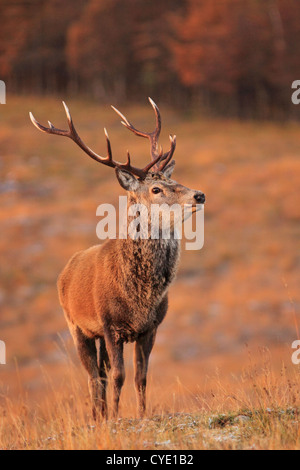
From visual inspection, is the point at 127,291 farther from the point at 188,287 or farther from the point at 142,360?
the point at 188,287

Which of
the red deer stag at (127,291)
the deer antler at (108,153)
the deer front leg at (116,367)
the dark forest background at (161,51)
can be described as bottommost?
the deer front leg at (116,367)

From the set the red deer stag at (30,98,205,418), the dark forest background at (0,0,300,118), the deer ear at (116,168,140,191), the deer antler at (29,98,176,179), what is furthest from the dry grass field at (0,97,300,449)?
the dark forest background at (0,0,300,118)

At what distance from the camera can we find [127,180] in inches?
245

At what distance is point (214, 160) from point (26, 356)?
18.1 metres

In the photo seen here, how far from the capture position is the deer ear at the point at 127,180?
6195mm

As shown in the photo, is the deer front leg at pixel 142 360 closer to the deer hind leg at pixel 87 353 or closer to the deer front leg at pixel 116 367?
the deer front leg at pixel 116 367

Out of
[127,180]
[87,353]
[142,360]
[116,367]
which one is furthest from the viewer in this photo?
[87,353]

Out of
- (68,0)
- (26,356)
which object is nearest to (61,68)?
(68,0)

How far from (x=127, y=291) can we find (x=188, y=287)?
15476mm

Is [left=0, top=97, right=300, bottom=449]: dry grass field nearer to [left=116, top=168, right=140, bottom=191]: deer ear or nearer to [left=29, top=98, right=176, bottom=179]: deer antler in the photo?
[left=116, top=168, right=140, bottom=191]: deer ear

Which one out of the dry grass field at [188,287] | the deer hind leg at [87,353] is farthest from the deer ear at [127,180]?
the dry grass field at [188,287]

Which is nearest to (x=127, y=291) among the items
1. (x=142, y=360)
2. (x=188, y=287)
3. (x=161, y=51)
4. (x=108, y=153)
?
(x=142, y=360)

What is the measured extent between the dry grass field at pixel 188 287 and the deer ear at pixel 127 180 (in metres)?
2.06
